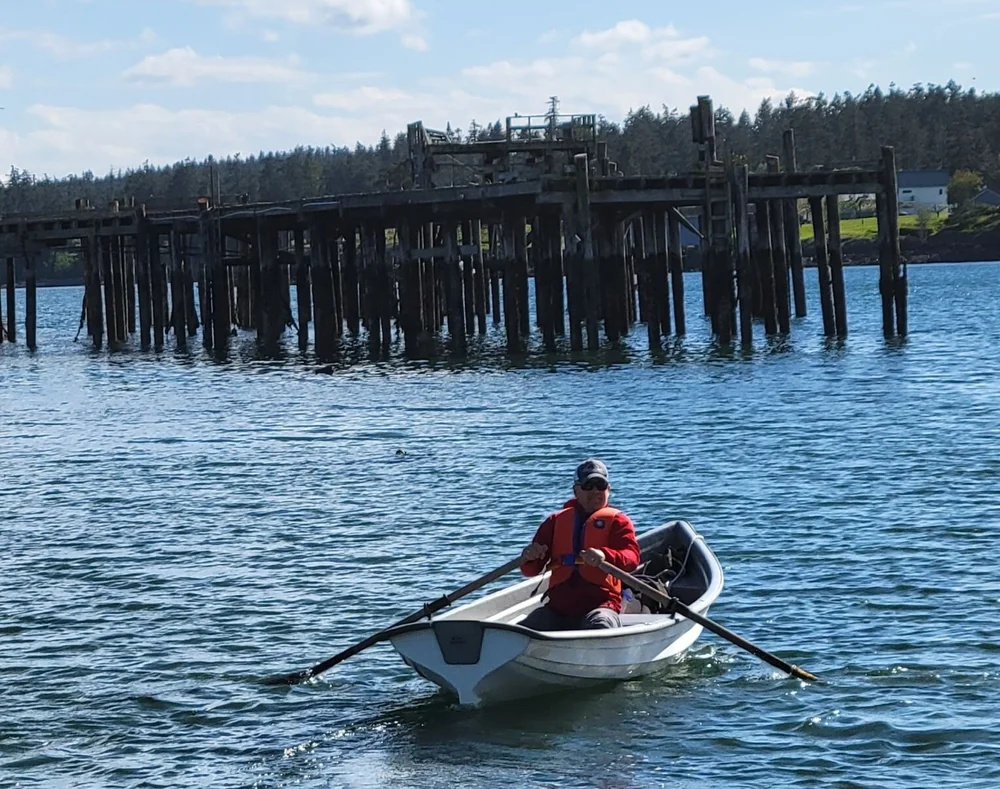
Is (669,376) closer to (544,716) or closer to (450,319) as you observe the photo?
(450,319)

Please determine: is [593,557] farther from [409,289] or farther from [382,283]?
[382,283]

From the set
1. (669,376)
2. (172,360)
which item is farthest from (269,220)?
(669,376)

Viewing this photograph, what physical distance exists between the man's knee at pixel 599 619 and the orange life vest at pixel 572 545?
0.21 metres

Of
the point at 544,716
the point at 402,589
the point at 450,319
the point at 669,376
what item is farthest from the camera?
the point at 450,319

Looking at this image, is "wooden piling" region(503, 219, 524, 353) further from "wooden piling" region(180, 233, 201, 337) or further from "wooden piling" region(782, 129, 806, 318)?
"wooden piling" region(180, 233, 201, 337)

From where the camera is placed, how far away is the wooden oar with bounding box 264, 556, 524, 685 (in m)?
14.2

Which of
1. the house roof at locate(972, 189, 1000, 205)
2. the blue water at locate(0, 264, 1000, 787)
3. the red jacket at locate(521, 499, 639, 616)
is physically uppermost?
the house roof at locate(972, 189, 1000, 205)

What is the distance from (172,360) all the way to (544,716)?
4187 cm

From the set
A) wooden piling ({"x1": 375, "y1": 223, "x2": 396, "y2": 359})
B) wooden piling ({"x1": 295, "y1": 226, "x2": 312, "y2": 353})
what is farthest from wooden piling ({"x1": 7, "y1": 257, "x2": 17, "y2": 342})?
wooden piling ({"x1": 375, "y1": 223, "x2": 396, "y2": 359})

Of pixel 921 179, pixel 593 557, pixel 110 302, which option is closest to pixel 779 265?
pixel 110 302

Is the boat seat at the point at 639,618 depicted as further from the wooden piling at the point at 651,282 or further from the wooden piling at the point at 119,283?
the wooden piling at the point at 119,283

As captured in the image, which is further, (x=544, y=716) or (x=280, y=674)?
(x=280, y=674)

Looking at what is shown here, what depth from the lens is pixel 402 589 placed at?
18.5 metres

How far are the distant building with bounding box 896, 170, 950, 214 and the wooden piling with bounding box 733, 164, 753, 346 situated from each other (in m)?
121
